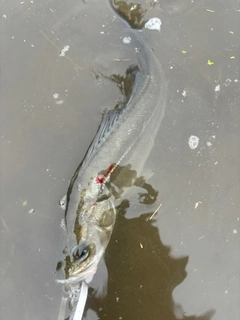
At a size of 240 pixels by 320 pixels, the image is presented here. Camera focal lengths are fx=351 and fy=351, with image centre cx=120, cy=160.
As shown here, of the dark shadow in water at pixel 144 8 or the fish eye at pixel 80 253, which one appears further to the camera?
the dark shadow in water at pixel 144 8

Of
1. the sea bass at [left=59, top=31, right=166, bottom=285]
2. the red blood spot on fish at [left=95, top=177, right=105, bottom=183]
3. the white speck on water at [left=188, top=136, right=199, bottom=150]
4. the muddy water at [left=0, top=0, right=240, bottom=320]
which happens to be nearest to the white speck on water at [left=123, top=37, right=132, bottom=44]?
the muddy water at [left=0, top=0, right=240, bottom=320]

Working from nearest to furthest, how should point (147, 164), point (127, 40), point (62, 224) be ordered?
point (62, 224)
point (147, 164)
point (127, 40)

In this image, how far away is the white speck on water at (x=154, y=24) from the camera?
163 inches

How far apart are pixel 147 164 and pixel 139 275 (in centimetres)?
117

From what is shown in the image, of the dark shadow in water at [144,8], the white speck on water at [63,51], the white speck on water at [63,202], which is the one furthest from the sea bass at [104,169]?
the white speck on water at [63,51]

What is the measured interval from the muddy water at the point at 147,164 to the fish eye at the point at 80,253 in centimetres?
28

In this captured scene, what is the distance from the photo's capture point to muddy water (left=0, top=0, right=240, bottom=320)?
360 cm

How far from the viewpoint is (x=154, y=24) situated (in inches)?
163

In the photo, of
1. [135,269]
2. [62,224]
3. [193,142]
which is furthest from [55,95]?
[135,269]

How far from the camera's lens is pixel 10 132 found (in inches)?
152

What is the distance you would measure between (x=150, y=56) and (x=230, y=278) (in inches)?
99.7

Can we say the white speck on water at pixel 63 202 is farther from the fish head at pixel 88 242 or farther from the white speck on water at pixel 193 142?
the white speck on water at pixel 193 142

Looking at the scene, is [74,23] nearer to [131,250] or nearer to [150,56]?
[150,56]

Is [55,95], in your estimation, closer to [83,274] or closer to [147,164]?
[147,164]
